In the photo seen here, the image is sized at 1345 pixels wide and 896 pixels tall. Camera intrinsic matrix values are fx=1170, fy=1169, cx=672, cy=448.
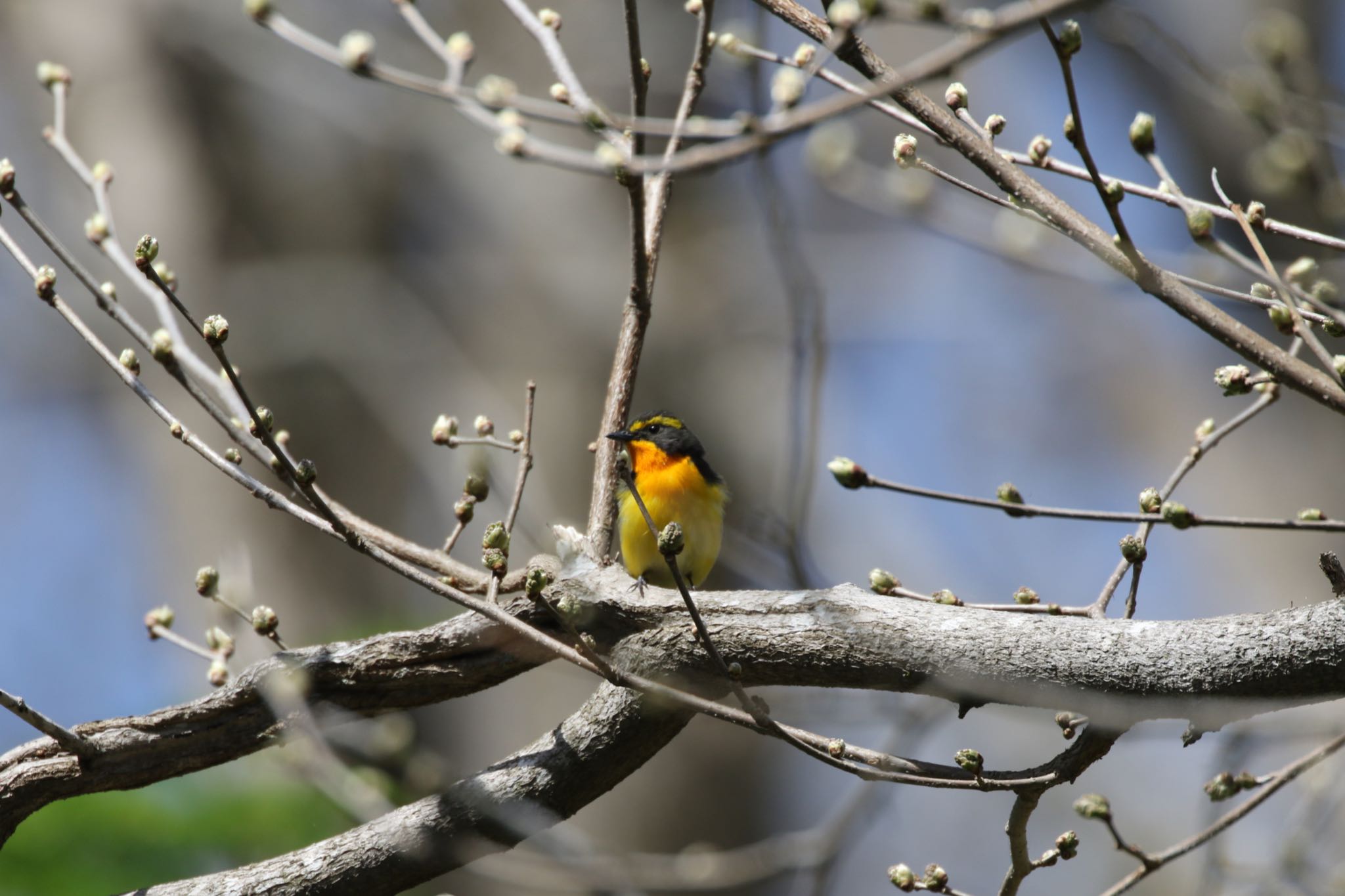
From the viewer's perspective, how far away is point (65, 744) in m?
2.77

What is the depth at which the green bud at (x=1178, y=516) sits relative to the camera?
2.03 meters

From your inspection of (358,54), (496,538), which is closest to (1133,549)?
(496,538)

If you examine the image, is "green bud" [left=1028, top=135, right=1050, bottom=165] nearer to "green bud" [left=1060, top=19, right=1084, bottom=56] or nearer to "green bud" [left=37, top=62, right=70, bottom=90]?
"green bud" [left=1060, top=19, right=1084, bottom=56]

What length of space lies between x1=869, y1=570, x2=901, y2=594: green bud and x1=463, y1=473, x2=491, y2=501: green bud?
0.96 meters

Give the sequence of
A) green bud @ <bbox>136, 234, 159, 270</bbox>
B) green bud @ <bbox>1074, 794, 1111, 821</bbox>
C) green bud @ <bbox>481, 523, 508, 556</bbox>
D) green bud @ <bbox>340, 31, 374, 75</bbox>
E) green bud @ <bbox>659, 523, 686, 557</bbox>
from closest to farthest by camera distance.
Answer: green bud @ <bbox>340, 31, 374, 75</bbox> < green bud @ <bbox>659, 523, 686, 557</bbox> < green bud @ <bbox>136, 234, 159, 270</bbox> < green bud @ <bbox>481, 523, 508, 556</bbox> < green bud @ <bbox>1074, 794, 1111, 821</bbox>

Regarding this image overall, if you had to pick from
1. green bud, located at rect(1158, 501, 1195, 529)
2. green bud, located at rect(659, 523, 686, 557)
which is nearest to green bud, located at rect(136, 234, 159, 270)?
green bud, located at rect(659, 523, 686, 557)

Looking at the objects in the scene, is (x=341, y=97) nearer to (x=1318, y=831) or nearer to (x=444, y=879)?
(x=444, y=879)

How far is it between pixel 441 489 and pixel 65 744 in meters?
7.41

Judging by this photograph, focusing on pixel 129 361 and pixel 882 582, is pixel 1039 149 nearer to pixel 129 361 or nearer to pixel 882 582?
pixel 882 582

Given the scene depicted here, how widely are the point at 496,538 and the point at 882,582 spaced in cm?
86

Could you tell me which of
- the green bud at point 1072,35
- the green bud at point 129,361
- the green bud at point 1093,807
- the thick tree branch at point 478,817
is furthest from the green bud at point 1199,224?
the green bud at point 129,361

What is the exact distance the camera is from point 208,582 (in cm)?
292

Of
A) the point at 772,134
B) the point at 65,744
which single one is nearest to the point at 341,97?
the point at 65,744

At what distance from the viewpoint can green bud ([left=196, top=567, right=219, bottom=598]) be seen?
9.49 ft
